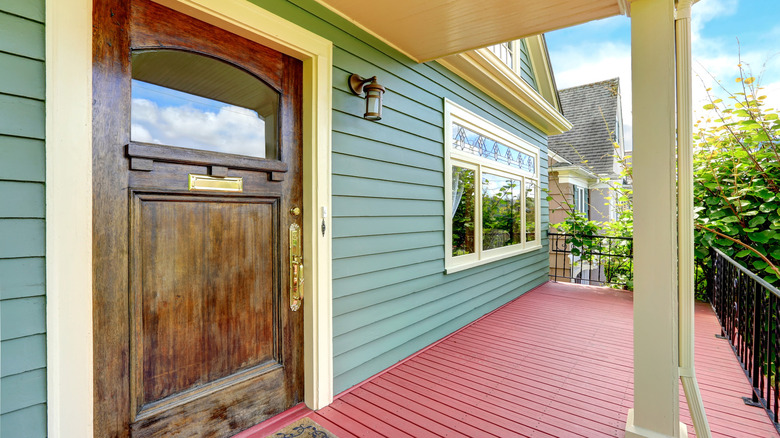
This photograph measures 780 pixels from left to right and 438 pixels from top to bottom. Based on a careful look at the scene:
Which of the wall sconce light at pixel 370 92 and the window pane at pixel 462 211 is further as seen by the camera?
the window pane at pixel 462 211

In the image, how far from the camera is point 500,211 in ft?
15.3

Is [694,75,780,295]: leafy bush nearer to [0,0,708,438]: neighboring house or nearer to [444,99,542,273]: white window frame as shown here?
[444,99,542,273]: white window frame

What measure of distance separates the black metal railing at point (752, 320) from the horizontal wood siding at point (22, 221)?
3185mm

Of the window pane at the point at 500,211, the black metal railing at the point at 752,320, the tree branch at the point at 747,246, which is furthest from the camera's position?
the window pane at the point at 500,211

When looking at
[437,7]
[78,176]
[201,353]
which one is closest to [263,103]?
[78,176]

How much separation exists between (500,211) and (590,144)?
297 inches

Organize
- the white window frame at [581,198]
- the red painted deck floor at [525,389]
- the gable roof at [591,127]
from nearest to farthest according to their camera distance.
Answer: the red painted deck floor at [525,389] < the white window frame at [581,198] < the gable roof at [591,127]

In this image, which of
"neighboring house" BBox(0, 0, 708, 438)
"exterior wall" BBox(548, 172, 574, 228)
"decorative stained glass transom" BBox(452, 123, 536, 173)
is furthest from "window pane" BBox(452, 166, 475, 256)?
"exterior wall" BBox(548, 172, 574, 228)

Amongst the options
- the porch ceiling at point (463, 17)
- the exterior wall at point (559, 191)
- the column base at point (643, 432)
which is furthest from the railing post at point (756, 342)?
the exterior wall at point (559, 191)

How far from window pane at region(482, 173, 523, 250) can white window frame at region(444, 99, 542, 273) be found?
0.08m

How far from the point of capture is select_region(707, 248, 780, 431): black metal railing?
81.7 inches

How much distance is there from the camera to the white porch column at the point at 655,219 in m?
1.69

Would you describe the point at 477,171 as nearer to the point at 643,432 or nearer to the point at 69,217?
the point at 643,432

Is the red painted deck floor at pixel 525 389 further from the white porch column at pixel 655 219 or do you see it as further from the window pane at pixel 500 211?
the window pane at pixel 500 211
